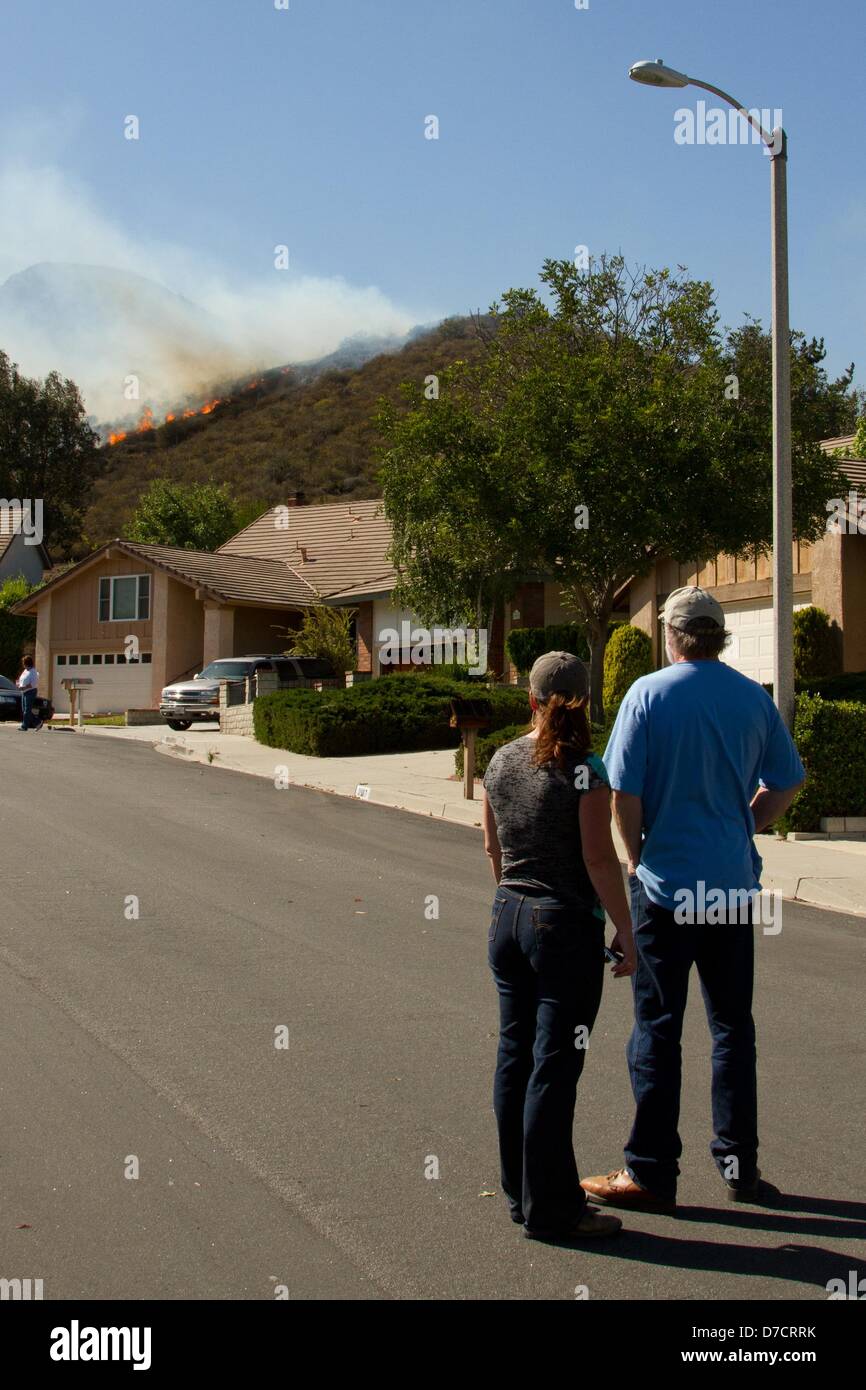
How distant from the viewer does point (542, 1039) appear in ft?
14.8

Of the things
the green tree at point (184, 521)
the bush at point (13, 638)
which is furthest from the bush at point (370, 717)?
the green tree at point (184, 521)

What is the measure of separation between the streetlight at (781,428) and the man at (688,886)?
30.2 ft

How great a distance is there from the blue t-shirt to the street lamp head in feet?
32.7

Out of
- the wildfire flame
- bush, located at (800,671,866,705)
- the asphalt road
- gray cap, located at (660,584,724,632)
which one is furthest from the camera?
the wildfire flame

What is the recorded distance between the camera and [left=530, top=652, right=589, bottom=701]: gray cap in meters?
4.70

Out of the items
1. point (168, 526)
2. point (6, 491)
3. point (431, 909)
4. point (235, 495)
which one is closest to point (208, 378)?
point (235, 495)

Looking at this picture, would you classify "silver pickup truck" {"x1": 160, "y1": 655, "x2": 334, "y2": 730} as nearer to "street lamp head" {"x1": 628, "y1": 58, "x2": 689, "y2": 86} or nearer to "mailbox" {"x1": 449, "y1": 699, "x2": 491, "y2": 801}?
"mailbox" {"x1": 449, "y1": 699, "x2": 491, "y2": 801}

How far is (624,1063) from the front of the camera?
21.1 ft

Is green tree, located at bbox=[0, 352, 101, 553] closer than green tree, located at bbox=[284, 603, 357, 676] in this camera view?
No

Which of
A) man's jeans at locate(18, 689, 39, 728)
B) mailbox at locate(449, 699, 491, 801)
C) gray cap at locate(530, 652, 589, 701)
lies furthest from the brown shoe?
man's jeans at locate(18, 689, 39, 728)

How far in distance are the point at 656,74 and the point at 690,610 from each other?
32.1 ft

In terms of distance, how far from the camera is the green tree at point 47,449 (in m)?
79.8

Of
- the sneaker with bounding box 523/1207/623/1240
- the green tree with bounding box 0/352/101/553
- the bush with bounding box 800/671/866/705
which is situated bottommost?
the sneaker with bounding box 523/1207/623/1240
